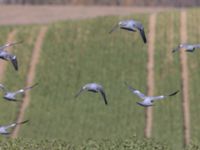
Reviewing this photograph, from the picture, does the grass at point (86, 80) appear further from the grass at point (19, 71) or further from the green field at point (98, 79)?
the grass at point (19, 71)

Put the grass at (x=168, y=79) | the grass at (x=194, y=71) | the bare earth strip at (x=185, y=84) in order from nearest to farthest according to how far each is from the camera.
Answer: the grass at (x=168, y=79) < the bare earth strip at (x=185, y=84) < the grass at (x=194, y=71)

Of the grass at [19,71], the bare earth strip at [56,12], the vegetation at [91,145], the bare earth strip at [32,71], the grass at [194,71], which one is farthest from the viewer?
the bare earth strip at [56,12]

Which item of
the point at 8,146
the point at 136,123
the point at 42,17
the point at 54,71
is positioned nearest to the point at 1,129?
the point at 8,146

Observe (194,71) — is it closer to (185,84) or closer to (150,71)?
(185,84)

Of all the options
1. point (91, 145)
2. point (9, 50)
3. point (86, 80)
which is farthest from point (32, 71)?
point (91, 145)

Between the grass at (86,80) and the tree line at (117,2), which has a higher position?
the tree line at (117,2)

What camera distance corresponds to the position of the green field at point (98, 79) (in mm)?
41469

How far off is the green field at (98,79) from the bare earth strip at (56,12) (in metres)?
16.2

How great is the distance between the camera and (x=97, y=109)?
43.4 metres

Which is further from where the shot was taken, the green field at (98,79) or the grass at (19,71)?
the grass at (19,71)

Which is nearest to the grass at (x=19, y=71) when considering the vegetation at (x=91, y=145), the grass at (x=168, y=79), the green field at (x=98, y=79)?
the green field at (x=98, y=79)

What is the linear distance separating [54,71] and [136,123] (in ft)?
23.4

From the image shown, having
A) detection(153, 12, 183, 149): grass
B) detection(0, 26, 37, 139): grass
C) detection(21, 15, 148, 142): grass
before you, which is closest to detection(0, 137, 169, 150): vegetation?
detection(153, 12, 183, 149): grass

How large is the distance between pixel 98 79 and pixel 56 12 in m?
26.8
